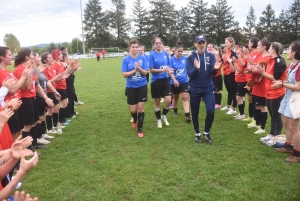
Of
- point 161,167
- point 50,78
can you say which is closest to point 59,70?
point 50,78

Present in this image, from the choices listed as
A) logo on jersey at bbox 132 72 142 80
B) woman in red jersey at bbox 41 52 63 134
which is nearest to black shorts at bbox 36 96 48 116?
woman in red jersey at bbox 41 52 63 134

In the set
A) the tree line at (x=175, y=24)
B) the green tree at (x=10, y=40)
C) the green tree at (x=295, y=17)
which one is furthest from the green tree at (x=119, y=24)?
the green tree at (x=10, y=40)

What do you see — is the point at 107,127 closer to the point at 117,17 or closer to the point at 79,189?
the point at 79,189

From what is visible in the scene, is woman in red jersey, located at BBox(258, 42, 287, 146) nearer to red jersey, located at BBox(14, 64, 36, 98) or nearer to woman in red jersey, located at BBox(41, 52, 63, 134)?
red jersey, located at BBox(14, 64, 36, 98)

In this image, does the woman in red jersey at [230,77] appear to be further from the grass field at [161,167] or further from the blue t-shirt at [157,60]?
the blue t-shirt at [157,60]

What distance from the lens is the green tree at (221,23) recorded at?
2421 inches

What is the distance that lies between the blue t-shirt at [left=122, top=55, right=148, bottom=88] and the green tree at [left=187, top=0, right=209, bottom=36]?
5974 centimetres

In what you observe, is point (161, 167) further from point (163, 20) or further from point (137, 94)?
point (163, 20)

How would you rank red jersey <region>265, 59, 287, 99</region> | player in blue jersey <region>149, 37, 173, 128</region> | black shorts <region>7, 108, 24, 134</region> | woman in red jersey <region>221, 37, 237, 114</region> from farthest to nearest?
1. woman in red jersey <region>221, 37, 237, 114</region>
2. player in blue jersey <region>149, 37, 173, 128</region>
3. red jersey <region>265, 59, 287, 99</region>
4. black shorts <region>7, 108, 24, 134</region>

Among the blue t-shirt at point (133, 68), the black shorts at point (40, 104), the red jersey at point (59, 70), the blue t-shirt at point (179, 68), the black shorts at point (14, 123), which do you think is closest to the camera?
the black shorts at point (14, 123)

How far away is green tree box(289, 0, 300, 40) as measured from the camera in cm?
5853

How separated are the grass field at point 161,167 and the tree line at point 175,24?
183 feet

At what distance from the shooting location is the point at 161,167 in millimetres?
4445

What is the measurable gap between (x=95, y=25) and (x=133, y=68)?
6424 cm
